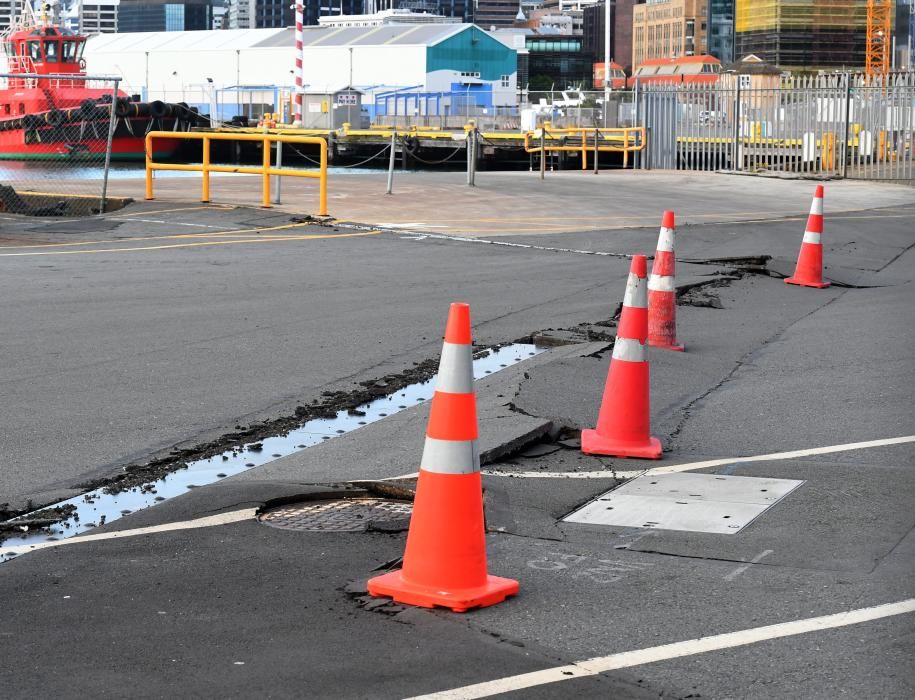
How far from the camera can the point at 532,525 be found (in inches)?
217

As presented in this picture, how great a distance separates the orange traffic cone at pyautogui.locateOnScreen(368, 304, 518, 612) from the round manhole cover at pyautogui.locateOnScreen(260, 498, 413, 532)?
75 centimetres

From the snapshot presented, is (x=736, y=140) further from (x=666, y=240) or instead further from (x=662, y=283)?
(x=666, y=240)

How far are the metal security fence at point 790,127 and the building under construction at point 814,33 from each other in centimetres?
13699

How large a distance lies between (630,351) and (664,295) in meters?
2.64

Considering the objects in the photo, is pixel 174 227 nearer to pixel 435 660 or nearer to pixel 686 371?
pixel 686 371

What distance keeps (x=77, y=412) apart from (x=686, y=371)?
12.7 ft

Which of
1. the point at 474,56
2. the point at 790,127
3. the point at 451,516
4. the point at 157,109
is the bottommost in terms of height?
the point at 451,516

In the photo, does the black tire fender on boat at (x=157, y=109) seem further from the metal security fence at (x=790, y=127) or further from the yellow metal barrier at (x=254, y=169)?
the yellow metal barrier at (x=254, y=169)

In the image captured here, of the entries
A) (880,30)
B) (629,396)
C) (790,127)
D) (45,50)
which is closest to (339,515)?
(629,396)

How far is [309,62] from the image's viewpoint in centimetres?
9419

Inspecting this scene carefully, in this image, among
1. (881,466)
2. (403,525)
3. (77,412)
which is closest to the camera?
(403,525)

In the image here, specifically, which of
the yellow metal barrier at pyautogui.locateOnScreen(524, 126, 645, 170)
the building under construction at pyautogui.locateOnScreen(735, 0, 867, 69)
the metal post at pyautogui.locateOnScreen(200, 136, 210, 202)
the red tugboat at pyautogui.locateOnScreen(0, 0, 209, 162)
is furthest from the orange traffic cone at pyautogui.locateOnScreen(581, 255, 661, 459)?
the building under construction at pyautogui.locateOnScreen(735, 0, 867, 69)

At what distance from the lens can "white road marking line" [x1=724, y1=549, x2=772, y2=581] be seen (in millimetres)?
4844

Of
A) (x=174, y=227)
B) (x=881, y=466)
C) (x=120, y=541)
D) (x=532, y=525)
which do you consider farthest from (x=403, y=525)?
(x=174, y=227)
